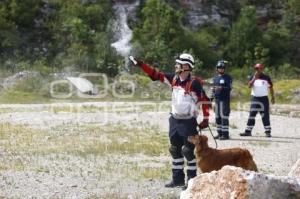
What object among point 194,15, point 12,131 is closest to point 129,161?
point 12,131

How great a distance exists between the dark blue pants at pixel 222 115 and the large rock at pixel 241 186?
27.8ft

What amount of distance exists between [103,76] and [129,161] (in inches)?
893

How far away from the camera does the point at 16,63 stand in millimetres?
36906

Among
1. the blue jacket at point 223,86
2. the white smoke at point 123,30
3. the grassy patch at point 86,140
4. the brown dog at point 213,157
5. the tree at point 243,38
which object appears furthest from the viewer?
the tree at point 243,38

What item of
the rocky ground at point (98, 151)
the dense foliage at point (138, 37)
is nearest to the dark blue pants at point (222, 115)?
the rocky ground at point (98, 151)

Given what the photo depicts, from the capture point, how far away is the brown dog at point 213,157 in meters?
8.57

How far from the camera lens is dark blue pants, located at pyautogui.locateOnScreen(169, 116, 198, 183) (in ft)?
28.8

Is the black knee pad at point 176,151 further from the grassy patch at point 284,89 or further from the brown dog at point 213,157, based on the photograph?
the grassy patch at point 284,89

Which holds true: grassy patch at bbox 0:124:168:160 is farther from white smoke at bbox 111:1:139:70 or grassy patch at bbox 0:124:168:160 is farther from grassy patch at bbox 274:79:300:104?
white smoke at bbox 111:1:139:70

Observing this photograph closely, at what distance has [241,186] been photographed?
607 centimetres

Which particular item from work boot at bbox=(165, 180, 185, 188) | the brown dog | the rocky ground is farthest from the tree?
the brown dog

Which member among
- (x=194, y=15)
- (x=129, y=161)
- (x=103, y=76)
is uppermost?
(x=194, y=15)

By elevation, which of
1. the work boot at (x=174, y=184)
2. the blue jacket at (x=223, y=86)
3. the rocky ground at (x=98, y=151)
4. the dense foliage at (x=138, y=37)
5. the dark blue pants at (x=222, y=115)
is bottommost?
the work boot at (x=174, y=184)

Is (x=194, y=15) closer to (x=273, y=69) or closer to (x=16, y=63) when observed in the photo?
(x=273, y=69)
